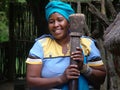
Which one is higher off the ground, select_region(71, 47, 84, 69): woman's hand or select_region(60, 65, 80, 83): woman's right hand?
select_region(71, 47, 84, 69): woman's hand

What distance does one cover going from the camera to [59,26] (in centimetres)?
320

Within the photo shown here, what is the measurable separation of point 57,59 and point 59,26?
25 cm

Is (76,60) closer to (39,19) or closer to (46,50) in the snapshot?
(46,50)

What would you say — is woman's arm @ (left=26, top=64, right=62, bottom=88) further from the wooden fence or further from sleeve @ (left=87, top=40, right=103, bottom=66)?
the wooden fence

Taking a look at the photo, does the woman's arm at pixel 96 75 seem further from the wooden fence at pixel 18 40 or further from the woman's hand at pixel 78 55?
the wooden fence at pixel 18 40

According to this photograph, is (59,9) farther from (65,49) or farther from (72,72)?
(72,72)

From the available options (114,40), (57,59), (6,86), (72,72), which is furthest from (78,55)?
(6,86)

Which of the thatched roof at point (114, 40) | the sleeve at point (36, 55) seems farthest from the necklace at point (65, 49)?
the thatched roof at point (114, 40)

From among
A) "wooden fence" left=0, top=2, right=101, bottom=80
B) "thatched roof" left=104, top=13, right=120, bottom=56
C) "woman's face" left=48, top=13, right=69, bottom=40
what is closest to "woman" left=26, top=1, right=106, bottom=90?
"woman's face" left=48, top=13, right=69, bottom=40

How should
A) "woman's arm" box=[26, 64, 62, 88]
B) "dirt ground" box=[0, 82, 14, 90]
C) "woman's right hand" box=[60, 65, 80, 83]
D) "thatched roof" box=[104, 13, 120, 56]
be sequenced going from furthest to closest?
"dirt ground" box=[0, 82, 14, 90]
"woman's arm" box=[26, 64, 62, 88]
"woman's right hand" box=[60, 65, 80, 83]
"thatched roof" box=[104, 13, 120, 56]

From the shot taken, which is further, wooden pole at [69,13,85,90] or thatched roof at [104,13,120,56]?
wooden pole at [69,13,85,90]

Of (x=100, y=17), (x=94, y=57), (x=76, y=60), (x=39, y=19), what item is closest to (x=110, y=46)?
(x=76, y=60)

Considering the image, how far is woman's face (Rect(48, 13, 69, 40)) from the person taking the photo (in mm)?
3203

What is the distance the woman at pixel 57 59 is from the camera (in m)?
3.14
